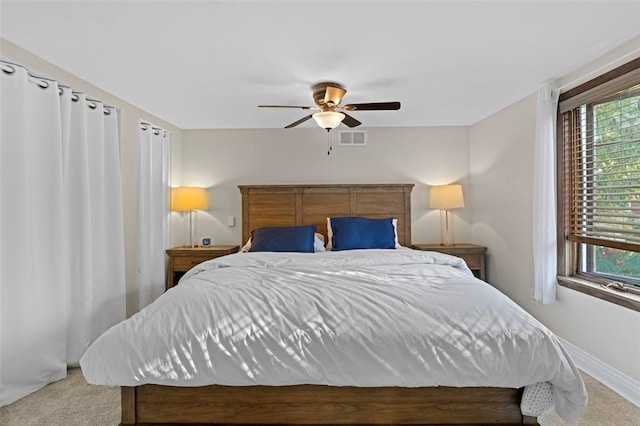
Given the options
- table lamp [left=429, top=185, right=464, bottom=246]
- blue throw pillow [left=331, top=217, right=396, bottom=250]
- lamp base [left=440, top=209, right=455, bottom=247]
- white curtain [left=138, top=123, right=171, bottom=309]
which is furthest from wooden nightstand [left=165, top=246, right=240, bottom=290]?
lamp base [left=440, top=209, right=455, bottom=247]

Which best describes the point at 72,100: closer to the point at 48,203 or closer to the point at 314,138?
the point at 48,203

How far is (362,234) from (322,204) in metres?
0.72

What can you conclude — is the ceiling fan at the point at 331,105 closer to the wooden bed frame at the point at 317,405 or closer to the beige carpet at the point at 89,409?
the wooden bed frame at the point at 317,405

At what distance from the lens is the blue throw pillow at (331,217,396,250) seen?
11.8 feet

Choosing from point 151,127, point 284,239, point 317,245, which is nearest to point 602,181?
point 317,245

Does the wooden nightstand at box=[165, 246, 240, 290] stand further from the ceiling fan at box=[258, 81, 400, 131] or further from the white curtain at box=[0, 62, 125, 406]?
the ceiling fan at box=[258, 81, 400, 131]

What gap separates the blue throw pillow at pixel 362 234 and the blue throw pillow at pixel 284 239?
30 cm

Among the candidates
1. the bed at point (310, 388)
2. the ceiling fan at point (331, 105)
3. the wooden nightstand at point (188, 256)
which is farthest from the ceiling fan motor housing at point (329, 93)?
the wooden nightstand at point (188, 256)

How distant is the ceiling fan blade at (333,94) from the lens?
2.61 meters

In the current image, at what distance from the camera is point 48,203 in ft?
7.72

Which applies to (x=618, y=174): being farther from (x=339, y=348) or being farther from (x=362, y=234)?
(x=339, y=348)

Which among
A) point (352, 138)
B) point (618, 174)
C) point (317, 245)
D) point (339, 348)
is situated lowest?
point (339, 348)

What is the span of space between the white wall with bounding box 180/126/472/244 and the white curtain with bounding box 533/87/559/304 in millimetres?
1474

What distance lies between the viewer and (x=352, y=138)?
422 centimetres
